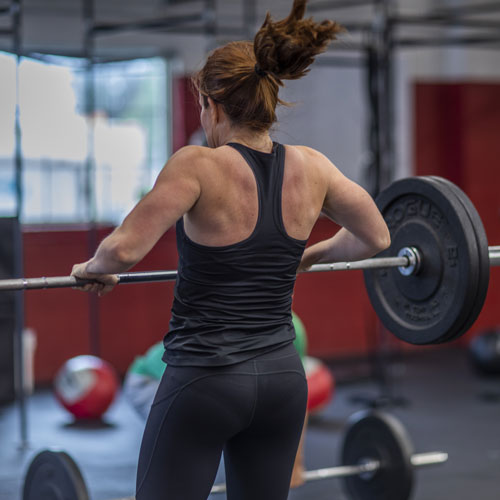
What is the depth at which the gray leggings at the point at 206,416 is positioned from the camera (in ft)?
4.28

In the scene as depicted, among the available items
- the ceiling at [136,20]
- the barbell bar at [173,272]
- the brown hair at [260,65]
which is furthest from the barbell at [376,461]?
the ceiling at [136,20]

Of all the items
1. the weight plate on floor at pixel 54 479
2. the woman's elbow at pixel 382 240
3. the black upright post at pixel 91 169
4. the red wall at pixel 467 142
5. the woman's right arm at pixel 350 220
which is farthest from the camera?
the red wall at pixel 467 142

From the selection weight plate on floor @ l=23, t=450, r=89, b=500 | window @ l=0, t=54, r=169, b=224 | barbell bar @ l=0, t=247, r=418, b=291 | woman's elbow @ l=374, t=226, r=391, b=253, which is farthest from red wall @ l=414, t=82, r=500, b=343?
woman's elbow @ l=374, t=226, r=391, b=253

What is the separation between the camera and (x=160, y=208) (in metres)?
1.24

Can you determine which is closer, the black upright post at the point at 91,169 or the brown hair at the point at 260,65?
the brown hair at the point at 260,65

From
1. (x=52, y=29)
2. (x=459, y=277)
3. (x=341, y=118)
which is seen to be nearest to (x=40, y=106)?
(x=52, y=29)

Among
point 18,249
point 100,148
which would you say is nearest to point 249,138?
point 18,249

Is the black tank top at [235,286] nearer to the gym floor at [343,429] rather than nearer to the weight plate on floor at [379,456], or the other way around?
the weight plate on floor at [379,456]

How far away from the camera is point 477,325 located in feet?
19.7

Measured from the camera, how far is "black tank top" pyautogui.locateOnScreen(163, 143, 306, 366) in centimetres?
129

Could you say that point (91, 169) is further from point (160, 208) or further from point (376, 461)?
point (160, 208)

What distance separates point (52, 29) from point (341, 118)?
2.41m

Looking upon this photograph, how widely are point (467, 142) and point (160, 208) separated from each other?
5047 millimetres

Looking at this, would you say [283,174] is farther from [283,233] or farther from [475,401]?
[475,401]
